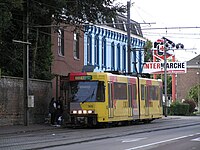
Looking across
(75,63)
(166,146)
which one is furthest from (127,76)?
(166,146)

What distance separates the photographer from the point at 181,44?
194 ft

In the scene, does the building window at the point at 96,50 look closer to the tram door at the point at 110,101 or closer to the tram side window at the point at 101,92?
the tram door at the point at 110,101

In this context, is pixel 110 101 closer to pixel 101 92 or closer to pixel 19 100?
pixel 101 92

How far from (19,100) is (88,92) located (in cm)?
494

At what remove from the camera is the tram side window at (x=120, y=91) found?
30.4 m

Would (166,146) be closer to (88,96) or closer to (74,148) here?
(74,148)

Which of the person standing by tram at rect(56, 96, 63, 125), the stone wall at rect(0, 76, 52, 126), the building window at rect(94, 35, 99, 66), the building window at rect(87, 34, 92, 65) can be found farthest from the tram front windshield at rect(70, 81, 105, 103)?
the building window at rect(94, 35, 99, 66)

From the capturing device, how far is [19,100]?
3119cm

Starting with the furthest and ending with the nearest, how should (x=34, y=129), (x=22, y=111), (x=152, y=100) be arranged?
(x=152, y=100) < (x=22, y=111) < (x=34, y=129)

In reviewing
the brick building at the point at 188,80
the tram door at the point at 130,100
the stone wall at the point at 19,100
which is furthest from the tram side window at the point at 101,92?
the brick building at the point at 188,80

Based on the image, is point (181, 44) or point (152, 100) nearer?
point (152, 100)

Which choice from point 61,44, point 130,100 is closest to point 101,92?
point 130,100

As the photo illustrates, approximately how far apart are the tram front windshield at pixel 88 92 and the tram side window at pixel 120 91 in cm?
167

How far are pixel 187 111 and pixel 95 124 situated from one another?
1339 inches
